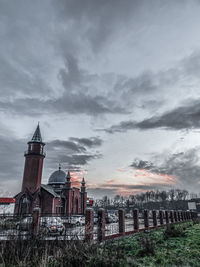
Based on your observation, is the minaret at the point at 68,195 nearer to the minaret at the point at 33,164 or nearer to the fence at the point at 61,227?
the minaret at the point at 33,164

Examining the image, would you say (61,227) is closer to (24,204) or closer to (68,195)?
(24,204)

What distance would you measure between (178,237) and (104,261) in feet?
27.4

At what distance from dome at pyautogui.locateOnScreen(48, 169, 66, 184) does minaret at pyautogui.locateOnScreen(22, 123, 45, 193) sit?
373 inches

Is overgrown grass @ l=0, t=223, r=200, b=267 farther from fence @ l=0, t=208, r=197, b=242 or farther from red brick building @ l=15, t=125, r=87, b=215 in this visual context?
red brick building @ l=15, t=125, r=87, b=215

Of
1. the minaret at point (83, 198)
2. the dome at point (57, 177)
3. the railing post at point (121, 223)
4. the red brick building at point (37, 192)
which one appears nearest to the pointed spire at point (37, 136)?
the red brick building at point (37, 192)

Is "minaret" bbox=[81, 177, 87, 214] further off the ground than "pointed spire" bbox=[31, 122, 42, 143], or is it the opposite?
"pointed spire" bbox=[31, 122, 42, 143]

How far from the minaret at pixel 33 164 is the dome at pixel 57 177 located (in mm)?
9477

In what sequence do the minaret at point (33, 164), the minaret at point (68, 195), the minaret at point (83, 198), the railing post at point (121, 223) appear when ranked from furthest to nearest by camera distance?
the minaret at point (83, 198) < the minaret at point (68, 195) < the minaret at point (33, 164) < the railing post at point (121, 223)

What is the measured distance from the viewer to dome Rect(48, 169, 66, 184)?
147 feet

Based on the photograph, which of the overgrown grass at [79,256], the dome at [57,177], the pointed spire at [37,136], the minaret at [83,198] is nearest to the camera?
the overgrown grass at [79,256]

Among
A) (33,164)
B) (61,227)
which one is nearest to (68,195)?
(33,164)

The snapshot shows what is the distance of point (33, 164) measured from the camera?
1406 inches

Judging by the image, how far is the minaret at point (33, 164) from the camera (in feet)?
114

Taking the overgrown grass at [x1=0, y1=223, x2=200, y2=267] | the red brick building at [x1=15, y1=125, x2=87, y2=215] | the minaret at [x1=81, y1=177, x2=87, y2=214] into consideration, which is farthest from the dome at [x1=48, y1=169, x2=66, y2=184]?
the overgrown grass at [x1=0, y1=223, x2=200, y2=267]
